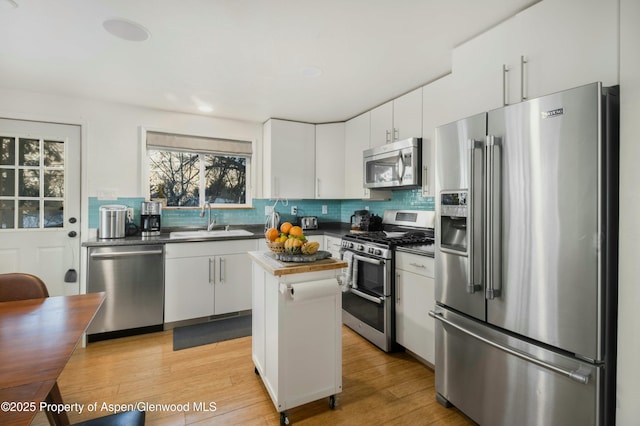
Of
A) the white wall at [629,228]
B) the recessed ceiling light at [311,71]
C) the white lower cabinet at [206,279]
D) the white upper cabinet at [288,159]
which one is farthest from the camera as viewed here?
the white upper cabinet at [288,159]

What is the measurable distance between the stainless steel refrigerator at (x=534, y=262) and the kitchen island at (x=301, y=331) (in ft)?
2.30

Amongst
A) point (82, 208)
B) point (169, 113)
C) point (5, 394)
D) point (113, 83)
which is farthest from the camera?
point (169, 113)

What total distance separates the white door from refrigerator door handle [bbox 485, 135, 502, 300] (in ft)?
12.2

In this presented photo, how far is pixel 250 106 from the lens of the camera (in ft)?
10.9

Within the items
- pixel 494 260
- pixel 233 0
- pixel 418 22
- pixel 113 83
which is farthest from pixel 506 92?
pixel 113 83

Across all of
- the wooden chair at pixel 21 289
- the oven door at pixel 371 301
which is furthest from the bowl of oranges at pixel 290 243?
the wooden chair at pixel 21 289

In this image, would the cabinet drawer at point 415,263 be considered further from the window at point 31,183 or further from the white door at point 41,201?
the window at point 31,183

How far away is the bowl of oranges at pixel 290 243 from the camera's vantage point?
1.78 metres

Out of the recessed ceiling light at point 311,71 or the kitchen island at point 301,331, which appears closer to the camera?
the kitchen island at point 301,331

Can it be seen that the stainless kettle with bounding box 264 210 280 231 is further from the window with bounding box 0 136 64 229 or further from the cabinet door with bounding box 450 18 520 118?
the cabinet door with bounding box 450 18 520 118

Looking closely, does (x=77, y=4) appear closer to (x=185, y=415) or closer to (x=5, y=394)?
(x=5, y=394)

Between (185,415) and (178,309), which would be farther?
(178,309)

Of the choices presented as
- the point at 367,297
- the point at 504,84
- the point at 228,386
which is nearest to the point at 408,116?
the point at 504,84

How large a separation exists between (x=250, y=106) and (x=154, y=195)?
153cm
